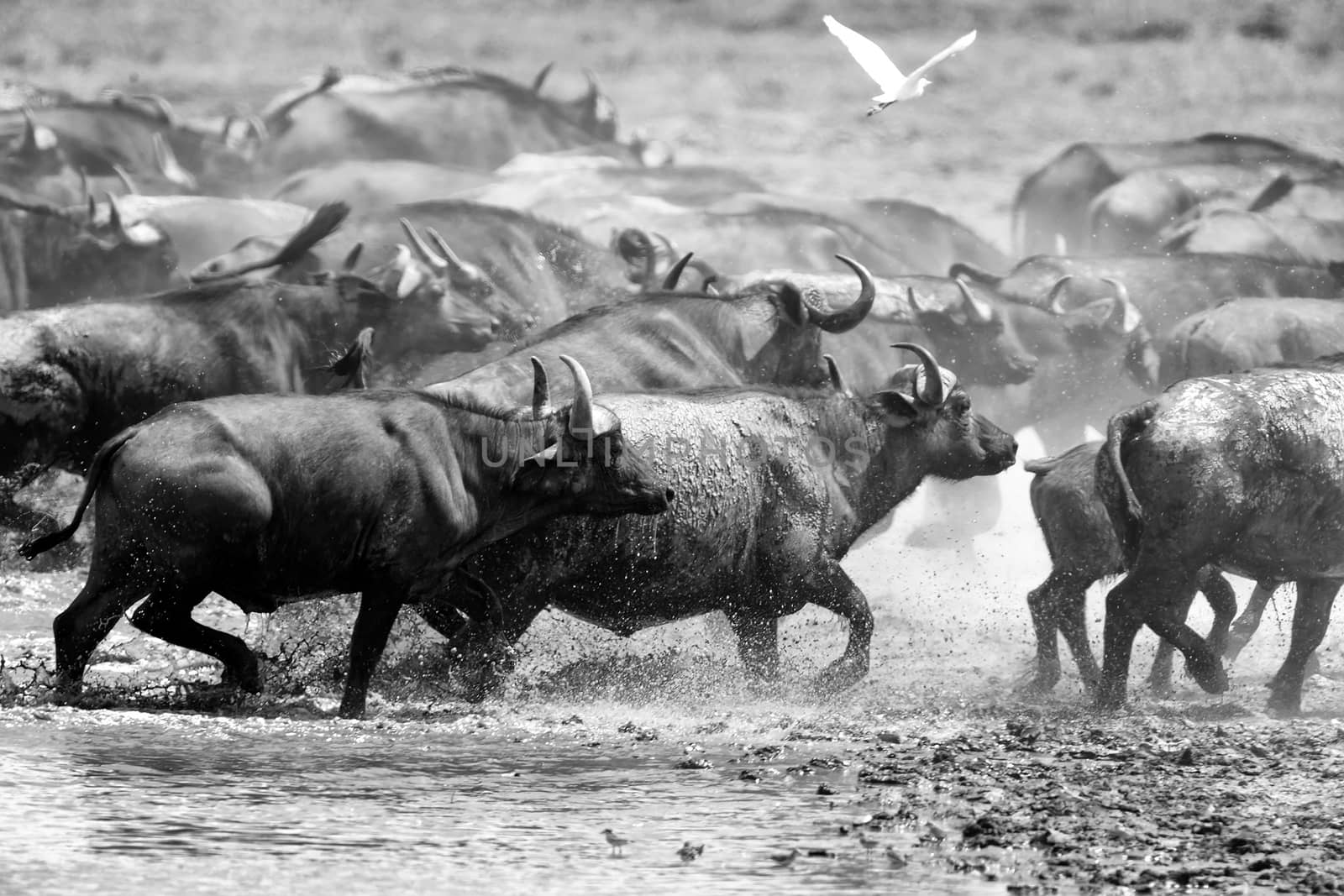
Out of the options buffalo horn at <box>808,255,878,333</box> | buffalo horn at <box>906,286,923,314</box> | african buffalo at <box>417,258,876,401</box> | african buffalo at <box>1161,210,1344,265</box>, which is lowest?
african buffalo at <box>417,258,876,401</box>

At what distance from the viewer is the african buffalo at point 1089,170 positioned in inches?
1061

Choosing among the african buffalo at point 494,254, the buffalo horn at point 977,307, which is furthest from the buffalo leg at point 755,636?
the buffalo horn at point 977,307

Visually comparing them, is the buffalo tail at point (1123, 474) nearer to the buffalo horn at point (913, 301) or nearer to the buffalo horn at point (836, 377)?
the buffalo horn at point (836, 377)

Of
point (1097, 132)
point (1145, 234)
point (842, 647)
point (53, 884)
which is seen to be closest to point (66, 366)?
point (842, 647)

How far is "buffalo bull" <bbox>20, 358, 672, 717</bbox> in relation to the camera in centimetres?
977

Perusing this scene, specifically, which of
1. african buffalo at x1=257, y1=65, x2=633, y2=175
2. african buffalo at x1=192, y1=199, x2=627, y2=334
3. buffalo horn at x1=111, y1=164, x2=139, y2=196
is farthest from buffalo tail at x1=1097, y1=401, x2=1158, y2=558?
african buffalo at x1=257, y1=65, x2=633, y2=175

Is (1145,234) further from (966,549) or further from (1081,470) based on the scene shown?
(1081,470)

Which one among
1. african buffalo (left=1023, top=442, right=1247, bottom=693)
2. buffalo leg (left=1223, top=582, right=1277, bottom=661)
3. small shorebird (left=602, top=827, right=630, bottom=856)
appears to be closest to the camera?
small shorebird (left=602, top=827, right=630, bottom=856)

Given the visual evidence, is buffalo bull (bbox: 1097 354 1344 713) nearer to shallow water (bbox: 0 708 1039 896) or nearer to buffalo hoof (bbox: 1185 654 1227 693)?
buffalo hoof (bbox: 1185 654 1227 693)

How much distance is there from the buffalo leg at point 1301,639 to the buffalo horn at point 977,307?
6317mm

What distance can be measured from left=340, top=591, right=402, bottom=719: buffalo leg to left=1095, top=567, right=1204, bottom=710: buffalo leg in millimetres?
3436

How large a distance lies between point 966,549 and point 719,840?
347 inches

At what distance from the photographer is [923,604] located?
14297 mm

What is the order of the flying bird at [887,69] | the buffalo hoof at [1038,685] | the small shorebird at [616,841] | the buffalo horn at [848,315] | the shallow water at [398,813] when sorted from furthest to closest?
the buffalo horn at [848,315] < the buffalo hoof at [1038,685] < the flying bird at [887,69] < the small shorebird at [616,841] < the shallow water at [398,813]
